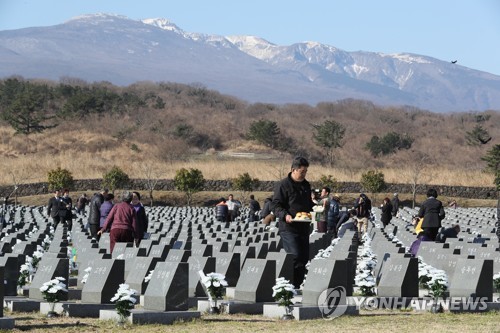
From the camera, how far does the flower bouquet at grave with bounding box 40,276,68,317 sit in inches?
590

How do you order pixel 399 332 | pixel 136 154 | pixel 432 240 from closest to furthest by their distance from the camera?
pixel 399 332, pixel 432 240, pixel 136 154

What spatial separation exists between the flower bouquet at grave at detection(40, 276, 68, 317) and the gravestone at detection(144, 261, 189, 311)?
1.29 metres

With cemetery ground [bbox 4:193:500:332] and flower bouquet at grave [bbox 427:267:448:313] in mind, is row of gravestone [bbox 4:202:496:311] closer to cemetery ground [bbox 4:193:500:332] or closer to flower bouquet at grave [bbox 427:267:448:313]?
cemetery ground [bbox 4:193:500:332]

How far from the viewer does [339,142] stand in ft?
493

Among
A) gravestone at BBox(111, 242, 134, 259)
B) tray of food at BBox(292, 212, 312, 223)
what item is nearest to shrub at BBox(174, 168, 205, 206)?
gravestone at BBox(111, 242, 134, 259)

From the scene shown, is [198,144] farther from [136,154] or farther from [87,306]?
[87,306]

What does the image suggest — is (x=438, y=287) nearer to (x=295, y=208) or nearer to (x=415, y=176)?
(x=295, y=208)

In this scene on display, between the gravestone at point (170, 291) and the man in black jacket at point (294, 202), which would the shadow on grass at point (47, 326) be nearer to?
the gravestone at point (170, 291)

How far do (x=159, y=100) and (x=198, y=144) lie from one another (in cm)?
3392

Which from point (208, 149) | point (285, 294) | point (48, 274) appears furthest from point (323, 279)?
point (208, 149)

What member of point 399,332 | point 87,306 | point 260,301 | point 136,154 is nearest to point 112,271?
point 87,306

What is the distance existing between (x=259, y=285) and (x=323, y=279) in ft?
3.14

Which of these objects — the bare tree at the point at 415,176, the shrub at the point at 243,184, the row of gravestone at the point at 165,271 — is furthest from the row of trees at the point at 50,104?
the row of gravestone at the point at 165,271

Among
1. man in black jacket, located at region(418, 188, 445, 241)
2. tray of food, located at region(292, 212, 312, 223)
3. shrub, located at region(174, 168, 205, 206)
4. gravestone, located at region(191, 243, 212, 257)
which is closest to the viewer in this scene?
tray of food, located at region(292, 212, 312, 223)
